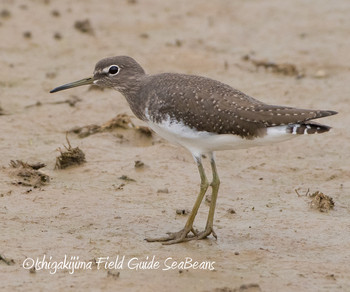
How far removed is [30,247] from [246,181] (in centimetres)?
349

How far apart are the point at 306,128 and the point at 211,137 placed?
3.32 ft

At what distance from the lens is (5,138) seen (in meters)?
11.0

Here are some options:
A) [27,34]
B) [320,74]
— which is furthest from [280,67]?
[27,34]

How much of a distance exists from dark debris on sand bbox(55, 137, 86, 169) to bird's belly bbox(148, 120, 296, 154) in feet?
6.89

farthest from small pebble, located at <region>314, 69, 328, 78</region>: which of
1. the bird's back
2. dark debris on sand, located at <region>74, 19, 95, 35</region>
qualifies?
the bird's back

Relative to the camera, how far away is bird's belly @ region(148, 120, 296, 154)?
26.7ft

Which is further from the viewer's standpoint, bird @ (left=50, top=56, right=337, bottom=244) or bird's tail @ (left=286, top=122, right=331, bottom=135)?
bird @ (left=50, top=56, right=337, bottom=244)

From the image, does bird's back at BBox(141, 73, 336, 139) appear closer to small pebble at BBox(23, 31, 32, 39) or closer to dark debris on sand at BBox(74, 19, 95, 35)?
small pebble at BBox(23, 31, 32, 39)

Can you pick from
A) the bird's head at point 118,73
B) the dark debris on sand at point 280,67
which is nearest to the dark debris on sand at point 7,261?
the bird's head at point 118,73

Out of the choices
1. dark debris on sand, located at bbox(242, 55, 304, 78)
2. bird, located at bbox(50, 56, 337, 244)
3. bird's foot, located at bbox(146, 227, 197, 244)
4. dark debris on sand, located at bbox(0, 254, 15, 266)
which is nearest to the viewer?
dark debris on sand, located at bbox(0, 254, 15, 266)

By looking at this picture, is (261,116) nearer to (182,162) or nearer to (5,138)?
(182,162)

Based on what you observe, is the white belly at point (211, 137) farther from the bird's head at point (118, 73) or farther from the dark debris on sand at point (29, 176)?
the dark debris on sand at point (29, 176)

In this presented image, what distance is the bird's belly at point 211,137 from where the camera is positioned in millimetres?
8141

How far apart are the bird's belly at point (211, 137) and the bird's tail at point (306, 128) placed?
0.08 metres
